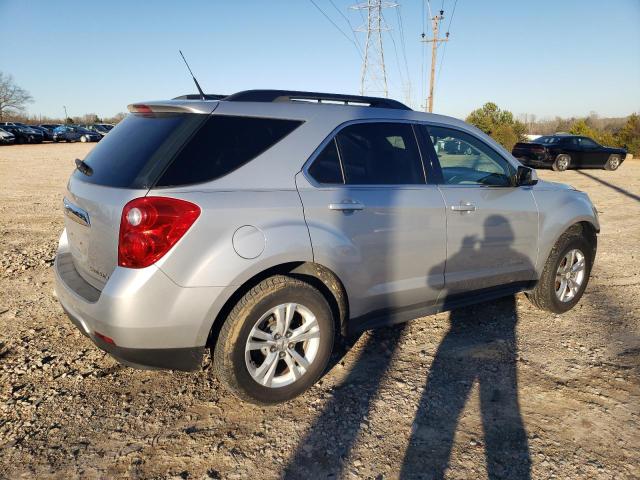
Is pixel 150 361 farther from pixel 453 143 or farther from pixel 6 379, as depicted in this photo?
pixel 453 143

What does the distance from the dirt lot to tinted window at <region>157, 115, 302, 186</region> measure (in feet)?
4.56

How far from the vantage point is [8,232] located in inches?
272

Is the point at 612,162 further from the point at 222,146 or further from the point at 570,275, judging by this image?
the point at 222,146

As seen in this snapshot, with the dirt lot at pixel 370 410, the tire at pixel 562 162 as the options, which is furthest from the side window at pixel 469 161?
the tire at pixel 562 162

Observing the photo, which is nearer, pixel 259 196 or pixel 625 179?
pixel 259 196

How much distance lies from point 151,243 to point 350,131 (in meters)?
1.47

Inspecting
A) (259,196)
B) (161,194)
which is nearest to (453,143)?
(259,196)

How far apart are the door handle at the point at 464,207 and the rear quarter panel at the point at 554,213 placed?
2.74 ft

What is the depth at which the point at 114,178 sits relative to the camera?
263 centimetres

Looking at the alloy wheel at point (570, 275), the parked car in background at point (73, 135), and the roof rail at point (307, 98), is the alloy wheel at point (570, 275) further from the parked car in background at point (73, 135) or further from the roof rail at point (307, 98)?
the parked car in background at point (73, 135)

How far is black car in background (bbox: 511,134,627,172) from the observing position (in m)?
19.2

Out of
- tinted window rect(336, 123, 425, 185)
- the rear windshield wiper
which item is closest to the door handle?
tinted window rect(336, 123, 425, 185)

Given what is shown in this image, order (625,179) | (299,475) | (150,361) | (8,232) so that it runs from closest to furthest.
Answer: (299,475) < (150,361) < (8,232) < (625,179)

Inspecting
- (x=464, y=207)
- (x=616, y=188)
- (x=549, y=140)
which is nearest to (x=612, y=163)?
(x=549, y=140)
